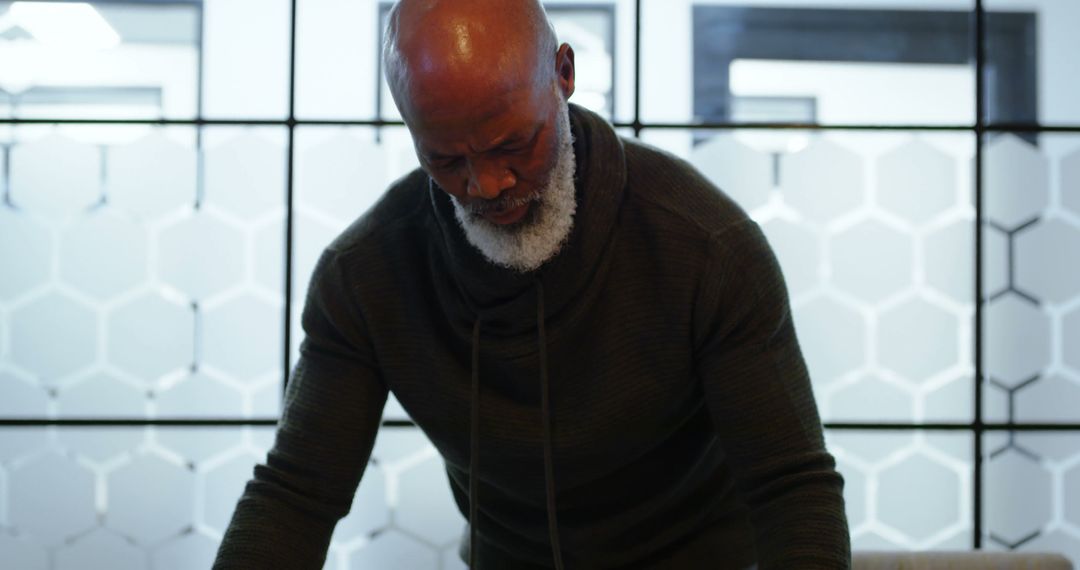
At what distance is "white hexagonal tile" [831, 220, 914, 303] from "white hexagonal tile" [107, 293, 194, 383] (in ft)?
3.84

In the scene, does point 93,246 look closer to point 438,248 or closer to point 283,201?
point 283,201

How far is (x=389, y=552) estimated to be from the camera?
196 cm

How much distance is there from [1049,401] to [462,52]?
1500 millimetres

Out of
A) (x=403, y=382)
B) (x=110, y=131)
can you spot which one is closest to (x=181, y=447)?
(x=110, y=131)

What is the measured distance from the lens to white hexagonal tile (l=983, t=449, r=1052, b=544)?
6.55ft

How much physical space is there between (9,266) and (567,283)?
129 cm

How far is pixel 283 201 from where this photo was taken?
196 cm

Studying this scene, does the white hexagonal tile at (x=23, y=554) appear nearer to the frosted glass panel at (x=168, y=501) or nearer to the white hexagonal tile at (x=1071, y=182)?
the frosted glass panel at (x=168, y=501)

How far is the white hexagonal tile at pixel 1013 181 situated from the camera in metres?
1.99

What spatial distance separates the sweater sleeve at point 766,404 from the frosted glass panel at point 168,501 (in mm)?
1000

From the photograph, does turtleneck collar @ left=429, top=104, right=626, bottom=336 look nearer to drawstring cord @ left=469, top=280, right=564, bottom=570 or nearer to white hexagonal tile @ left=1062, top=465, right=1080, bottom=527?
drawstring cord @ left=469, top=280, right=564, bottom=570

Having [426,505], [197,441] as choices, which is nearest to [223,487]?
[197,441]

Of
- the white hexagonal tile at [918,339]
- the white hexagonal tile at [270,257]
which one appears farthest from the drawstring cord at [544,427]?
the white hexagonal tile at [918,339]

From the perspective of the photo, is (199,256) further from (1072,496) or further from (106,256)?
(1072,496)
